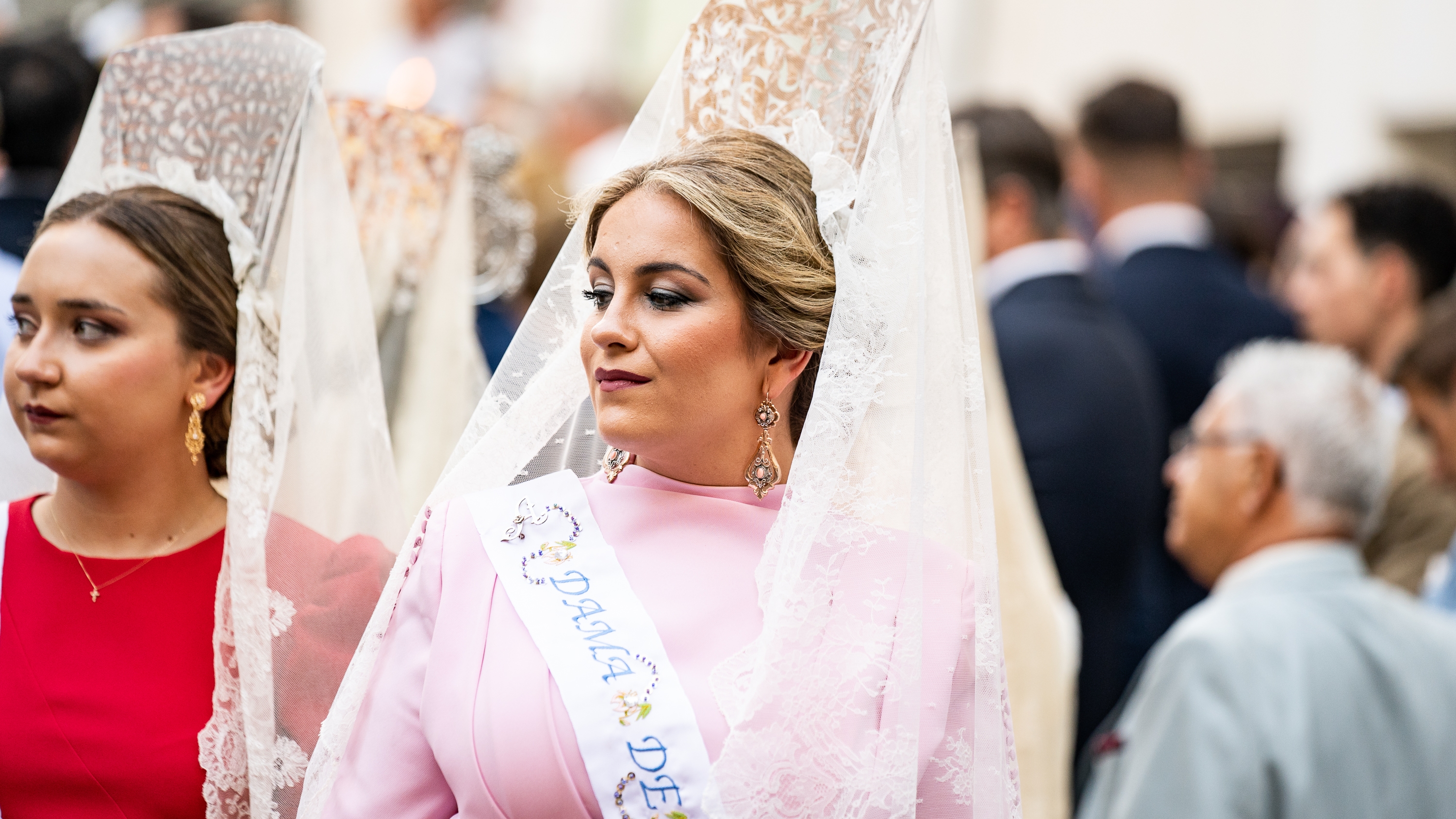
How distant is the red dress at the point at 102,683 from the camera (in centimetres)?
239

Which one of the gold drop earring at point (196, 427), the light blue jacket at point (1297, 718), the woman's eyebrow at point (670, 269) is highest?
the woman's eyebrow at point (670, 269)

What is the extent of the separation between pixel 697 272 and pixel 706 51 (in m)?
0.56

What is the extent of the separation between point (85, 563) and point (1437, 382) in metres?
3.51

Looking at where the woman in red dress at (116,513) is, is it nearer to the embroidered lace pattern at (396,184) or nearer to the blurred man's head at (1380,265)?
the embroidered lace pattern at (396,184)

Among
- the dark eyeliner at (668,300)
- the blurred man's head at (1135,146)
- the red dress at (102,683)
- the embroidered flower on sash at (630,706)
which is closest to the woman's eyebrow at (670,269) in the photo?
the dark eyeliner at (668,300)

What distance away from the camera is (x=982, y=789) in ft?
7.28

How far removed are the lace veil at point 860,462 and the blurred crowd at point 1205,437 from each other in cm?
52

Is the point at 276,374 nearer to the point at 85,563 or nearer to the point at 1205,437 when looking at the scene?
the point at 85,563

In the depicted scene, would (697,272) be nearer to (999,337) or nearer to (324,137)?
(324,137)

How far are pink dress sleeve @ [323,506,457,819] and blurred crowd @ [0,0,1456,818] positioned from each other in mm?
812

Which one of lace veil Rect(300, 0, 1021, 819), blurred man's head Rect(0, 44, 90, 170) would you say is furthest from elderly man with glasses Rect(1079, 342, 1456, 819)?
blurred man's head Rect(0, 44, 90, 170)

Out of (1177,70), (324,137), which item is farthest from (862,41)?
(1177,70)

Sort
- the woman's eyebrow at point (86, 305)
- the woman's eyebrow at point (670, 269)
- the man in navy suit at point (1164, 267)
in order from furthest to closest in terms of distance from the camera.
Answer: the man in navy suit at point (1164, 267) → the woman's eyebrow at point (86, 305) → the woman's eyebrow at point (670, 269)

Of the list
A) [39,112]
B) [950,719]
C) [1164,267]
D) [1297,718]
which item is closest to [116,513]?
[950,719]
